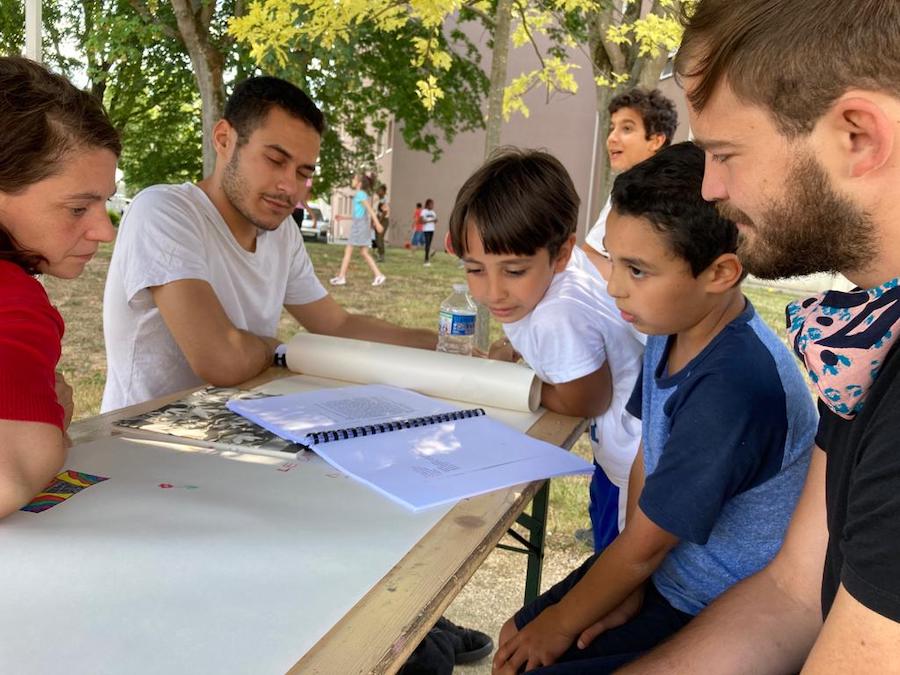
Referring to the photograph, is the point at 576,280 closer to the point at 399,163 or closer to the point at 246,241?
the point at 246,241

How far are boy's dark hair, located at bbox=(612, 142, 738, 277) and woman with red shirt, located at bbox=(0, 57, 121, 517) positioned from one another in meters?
1.01

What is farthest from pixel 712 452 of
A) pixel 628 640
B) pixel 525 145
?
pixel 525 145

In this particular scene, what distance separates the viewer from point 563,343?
1865 millimetres

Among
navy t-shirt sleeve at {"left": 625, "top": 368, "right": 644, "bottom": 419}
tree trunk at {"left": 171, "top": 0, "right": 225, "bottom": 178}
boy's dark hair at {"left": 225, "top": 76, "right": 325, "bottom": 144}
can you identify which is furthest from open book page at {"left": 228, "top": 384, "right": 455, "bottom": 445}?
tree trunk at {"left": 171, "top": 0, "right": 225, "bottom": 178}

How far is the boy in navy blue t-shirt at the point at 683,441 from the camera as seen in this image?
1318mm

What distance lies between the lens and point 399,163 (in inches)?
863

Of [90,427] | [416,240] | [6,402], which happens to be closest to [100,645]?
[6,402]

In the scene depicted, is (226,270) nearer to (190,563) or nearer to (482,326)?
(190,563)

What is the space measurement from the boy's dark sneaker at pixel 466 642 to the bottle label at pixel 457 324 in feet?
2.89

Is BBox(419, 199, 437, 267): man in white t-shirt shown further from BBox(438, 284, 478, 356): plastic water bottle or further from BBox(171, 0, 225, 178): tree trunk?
BBox(438, 284, 478, 356): plastic water bottle

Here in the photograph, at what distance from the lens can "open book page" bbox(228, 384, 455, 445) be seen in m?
1.57

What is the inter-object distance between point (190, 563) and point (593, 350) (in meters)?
1.15

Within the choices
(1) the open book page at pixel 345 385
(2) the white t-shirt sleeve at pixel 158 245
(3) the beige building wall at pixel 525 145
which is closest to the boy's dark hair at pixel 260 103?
(2) the white t-shirt sleeve at pixel 158 245

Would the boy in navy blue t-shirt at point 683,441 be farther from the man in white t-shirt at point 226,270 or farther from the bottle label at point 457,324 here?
the man in white t-shirt at point 226,270
